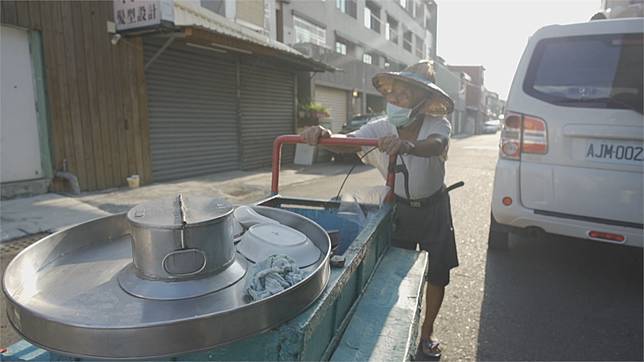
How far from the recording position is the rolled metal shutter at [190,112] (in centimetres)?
876

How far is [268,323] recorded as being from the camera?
94cm

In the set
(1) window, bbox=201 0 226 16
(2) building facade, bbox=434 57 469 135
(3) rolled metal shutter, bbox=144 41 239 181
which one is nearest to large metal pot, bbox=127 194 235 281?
(3) rolled metal shutter, bbox=144 41 239 181

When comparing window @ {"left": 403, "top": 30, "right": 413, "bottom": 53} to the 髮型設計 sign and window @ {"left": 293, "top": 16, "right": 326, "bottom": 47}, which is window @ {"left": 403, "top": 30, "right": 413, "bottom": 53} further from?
the 髮型設計 sign

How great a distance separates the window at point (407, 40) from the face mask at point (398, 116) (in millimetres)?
33661

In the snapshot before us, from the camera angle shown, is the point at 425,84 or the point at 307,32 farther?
the point at 307,32

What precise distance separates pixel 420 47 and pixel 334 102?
2466 centimetres

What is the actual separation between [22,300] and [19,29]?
7252mm

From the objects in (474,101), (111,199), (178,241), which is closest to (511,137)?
(178,241)

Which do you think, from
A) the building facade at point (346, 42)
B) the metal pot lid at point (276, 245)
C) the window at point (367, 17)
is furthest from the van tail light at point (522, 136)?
the window at point (367, 17)

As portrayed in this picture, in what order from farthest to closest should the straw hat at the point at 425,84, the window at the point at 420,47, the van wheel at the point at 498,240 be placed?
the window at the point at 420,47 → the van wheel at the point at 498,240 → the straw hat at the point at 425,84

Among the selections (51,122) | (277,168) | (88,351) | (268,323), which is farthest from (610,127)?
(51,122)

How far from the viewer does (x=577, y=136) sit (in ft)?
10.7

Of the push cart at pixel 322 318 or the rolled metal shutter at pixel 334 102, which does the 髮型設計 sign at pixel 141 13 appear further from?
the rolled metal shutter at pixel 334 102

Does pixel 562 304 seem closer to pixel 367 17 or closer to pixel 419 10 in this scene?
pixel 367 17
